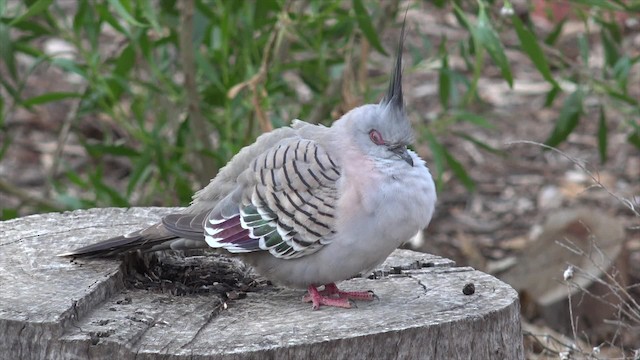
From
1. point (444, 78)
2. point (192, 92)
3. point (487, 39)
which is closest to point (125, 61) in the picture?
point (192, 92)

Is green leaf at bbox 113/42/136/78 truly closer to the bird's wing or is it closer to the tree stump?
the tree stump

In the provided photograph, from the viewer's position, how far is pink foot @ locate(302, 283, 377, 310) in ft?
10.8

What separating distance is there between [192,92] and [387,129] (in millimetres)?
2018

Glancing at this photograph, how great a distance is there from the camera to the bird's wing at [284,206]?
3.31 m

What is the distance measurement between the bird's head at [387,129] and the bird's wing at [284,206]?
0.12 meters

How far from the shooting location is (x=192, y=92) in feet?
17.1

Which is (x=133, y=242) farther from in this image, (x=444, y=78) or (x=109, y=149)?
(x=444, y=78)

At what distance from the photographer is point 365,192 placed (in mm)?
3283

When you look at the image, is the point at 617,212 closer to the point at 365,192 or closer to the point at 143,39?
the point at 143,39

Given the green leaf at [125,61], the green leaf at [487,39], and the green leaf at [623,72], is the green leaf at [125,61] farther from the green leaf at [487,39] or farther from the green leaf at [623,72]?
the green leaf at [623,72]

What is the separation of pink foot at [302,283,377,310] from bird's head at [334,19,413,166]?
41cm

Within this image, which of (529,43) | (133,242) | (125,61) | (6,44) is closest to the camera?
(133,242)

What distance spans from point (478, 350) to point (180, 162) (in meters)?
2.90

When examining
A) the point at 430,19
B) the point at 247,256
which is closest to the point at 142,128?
the point at 247,256
